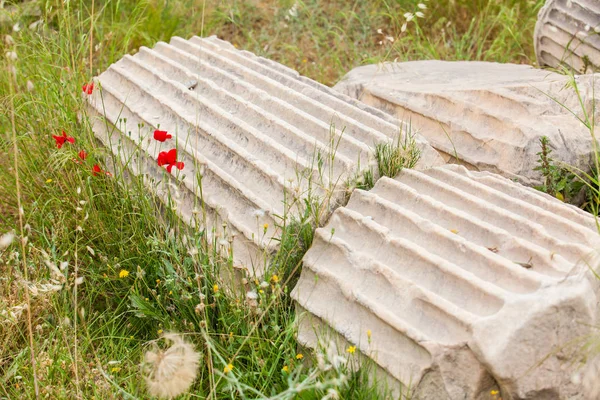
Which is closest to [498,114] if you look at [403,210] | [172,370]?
[403,210]

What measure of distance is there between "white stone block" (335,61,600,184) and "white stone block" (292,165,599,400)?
43cm

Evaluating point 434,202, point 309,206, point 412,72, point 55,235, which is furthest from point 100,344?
point 412,72

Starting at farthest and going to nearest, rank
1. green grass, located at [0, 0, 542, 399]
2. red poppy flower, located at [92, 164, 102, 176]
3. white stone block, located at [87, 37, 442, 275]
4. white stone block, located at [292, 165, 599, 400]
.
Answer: red poppy flower, located at [92, 164, 102, 176], white stone block, located at [87, 37, 442, 275], green grass, located at [0, 0, 542, 399], white stone block, located at [292, 165, 599, 400]

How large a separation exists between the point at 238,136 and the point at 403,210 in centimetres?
87

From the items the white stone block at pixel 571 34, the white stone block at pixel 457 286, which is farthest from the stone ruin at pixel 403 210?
the white stone block at pixel 571 34

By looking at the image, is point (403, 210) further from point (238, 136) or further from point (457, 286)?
point (238, 136)

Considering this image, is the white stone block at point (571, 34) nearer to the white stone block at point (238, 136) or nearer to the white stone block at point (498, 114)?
the white stone block at point (498, 114)

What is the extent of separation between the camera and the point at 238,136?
2.83 m

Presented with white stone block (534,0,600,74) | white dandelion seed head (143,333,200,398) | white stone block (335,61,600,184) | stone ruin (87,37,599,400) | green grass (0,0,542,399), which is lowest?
green grass (0,0,542,399)

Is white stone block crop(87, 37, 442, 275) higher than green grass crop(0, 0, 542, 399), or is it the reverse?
white stone block crop(87, 37, 442, 275)

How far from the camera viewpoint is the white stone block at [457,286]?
185 centimetres

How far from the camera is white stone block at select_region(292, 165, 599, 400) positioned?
1.85 m

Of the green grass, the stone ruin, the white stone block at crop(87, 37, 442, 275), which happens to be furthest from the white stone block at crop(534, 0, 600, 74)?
the green grass

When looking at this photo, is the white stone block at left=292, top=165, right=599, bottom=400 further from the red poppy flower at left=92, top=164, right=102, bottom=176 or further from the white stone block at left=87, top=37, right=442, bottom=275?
the red poppy flower at left=92, top=164, right=102, bottom=176
